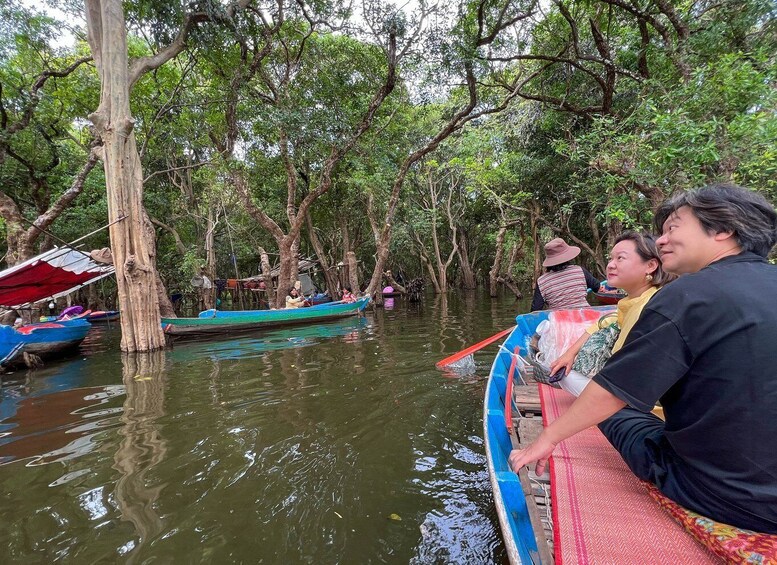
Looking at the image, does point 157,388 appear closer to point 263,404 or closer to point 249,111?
point 263,404

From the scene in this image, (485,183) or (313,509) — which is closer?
(313,509)

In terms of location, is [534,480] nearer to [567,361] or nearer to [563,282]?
[567,361]

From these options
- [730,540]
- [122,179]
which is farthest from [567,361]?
[122,179]

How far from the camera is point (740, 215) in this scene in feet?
4.21

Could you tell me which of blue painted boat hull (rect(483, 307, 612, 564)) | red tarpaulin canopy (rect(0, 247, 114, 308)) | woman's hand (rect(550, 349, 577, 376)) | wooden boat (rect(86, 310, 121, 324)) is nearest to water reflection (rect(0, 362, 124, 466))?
red tarpaulin canopy (rect(0, 247, 114, 308))

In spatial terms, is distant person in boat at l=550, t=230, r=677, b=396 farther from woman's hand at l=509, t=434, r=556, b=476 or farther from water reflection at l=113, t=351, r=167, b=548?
water reflection at l=113, t=351, r=167, b=548

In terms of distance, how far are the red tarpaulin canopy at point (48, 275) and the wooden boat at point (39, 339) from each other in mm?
894

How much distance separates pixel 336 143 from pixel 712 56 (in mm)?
8746

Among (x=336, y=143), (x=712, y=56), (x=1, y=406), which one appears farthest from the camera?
(x=336, y=143)

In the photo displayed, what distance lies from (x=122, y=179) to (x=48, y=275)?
2507 mm

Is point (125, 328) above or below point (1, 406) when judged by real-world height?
above

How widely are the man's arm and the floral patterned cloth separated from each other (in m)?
0.44

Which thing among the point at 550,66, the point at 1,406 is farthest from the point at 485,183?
the point at 1,406

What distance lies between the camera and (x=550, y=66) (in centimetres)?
1034
